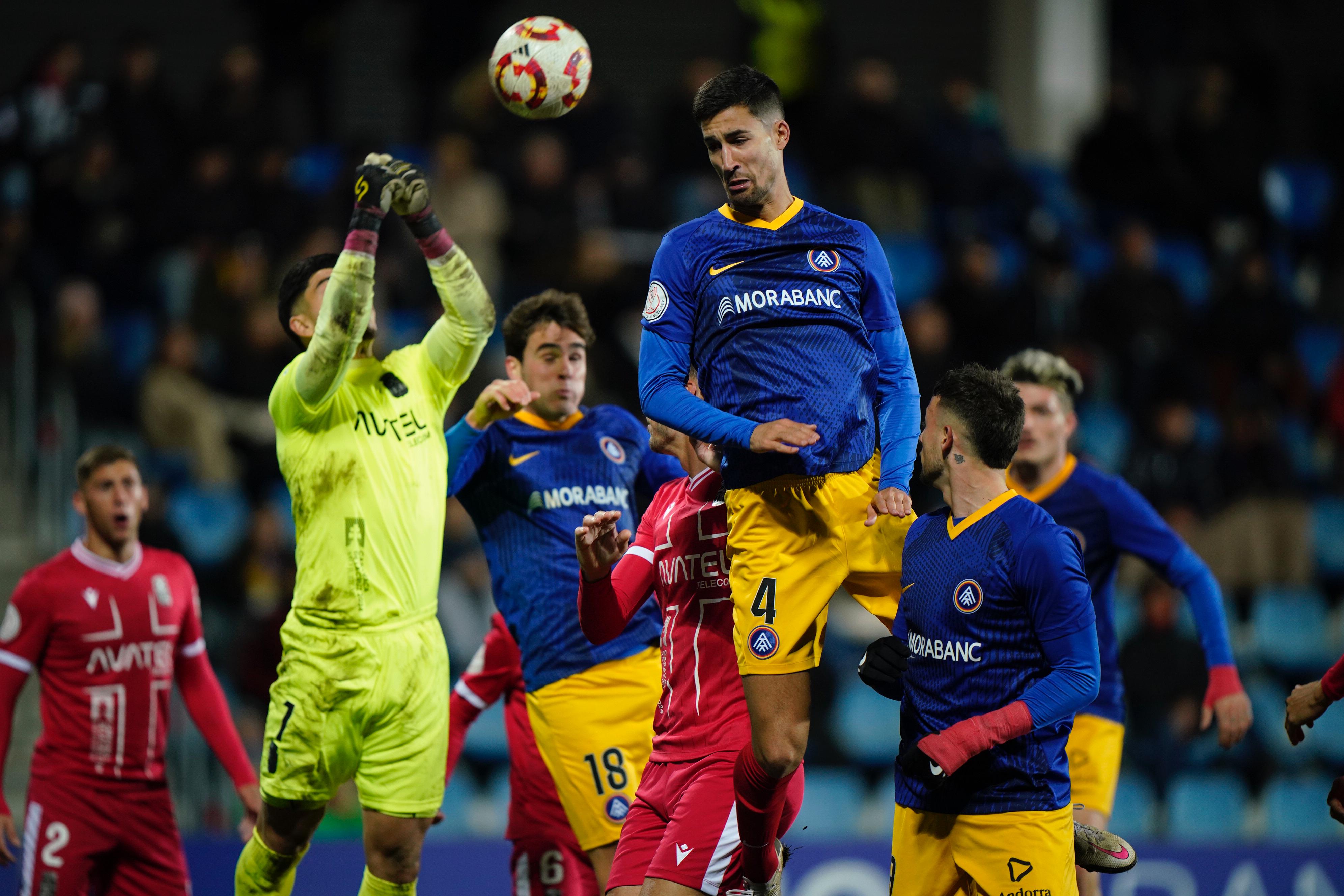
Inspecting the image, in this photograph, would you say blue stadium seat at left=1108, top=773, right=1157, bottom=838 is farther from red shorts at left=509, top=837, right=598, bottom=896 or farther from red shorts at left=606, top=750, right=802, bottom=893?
red shorts at left=606, top=750, right=802, bottom=893

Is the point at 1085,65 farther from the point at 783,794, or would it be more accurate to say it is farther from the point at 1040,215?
the point at 783,794

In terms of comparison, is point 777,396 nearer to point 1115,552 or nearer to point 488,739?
point 1115,552

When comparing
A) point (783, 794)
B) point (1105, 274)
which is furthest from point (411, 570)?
point (1105, 274)

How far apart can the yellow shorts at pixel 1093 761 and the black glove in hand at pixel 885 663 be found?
1.67m

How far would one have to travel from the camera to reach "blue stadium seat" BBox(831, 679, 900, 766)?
10.1 m

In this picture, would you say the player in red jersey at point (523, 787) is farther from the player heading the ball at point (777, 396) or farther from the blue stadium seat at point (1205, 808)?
the blue stadium seat at point (1205, 808)

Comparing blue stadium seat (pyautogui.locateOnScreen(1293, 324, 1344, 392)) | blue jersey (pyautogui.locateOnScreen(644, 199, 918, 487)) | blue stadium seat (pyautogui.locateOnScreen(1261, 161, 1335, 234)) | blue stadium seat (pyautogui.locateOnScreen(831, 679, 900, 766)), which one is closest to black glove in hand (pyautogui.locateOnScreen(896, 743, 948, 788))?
blue jersey (pyautogui.locateOnScreen(644, 199, 918, 487))

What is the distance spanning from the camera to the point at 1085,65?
15812 millimetres

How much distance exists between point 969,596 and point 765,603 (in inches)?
25.4

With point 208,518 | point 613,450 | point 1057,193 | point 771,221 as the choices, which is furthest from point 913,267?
point 771,221

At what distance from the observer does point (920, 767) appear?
443cm

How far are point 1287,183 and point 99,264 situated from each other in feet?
39.3

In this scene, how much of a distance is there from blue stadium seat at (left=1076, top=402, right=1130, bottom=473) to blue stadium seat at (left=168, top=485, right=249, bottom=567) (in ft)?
22.7

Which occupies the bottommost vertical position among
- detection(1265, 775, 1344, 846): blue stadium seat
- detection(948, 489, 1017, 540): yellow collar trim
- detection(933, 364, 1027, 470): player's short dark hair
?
detection(1265, 775, 1344, 846): blue stadium seat
